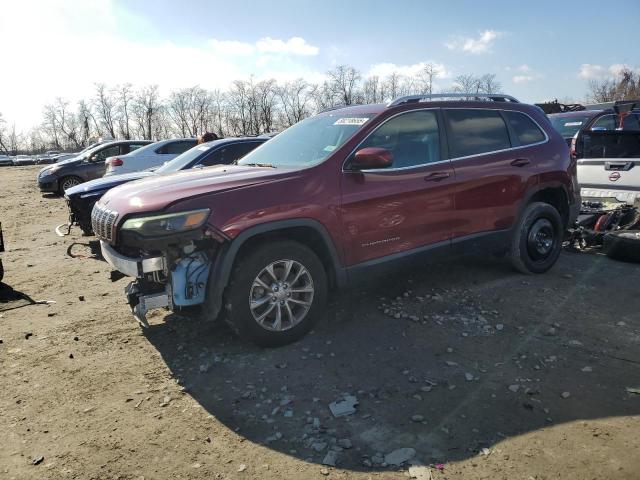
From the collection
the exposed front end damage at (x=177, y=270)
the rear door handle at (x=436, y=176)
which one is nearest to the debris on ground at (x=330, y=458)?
the exposed front end damage at (x=177, y=270)

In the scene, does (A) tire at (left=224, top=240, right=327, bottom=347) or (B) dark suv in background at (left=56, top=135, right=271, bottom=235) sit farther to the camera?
(B) dark suv in background at (left=56, top=135, right=271, bottom=235)

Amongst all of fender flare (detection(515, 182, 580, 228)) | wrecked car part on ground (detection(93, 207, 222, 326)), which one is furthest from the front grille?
fender flare (detection(515, 182, 580, 228))

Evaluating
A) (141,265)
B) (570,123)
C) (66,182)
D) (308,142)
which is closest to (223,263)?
(141,265)

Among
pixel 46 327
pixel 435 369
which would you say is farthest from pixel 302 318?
pixel 46 327

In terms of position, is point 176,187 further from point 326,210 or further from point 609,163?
point 609,163

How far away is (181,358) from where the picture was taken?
390cm

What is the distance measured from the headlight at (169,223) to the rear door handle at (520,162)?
3.47 meters

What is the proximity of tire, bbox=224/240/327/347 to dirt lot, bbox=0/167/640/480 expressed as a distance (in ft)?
0.64

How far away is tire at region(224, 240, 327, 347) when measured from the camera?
11.9 ft

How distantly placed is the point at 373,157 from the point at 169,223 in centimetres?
168

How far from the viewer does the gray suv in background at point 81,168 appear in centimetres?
1508

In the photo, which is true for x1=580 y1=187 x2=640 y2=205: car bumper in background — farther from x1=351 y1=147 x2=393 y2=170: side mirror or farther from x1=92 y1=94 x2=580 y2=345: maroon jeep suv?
x1=351 y1=147 x2=393 y2=170: side mirror

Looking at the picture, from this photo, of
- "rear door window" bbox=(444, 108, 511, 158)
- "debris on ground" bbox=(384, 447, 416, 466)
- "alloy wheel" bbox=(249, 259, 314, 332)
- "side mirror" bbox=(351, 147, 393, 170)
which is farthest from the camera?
"rear door window" bbox=(444, 108, 511, 158)

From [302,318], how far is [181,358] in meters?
1.02
